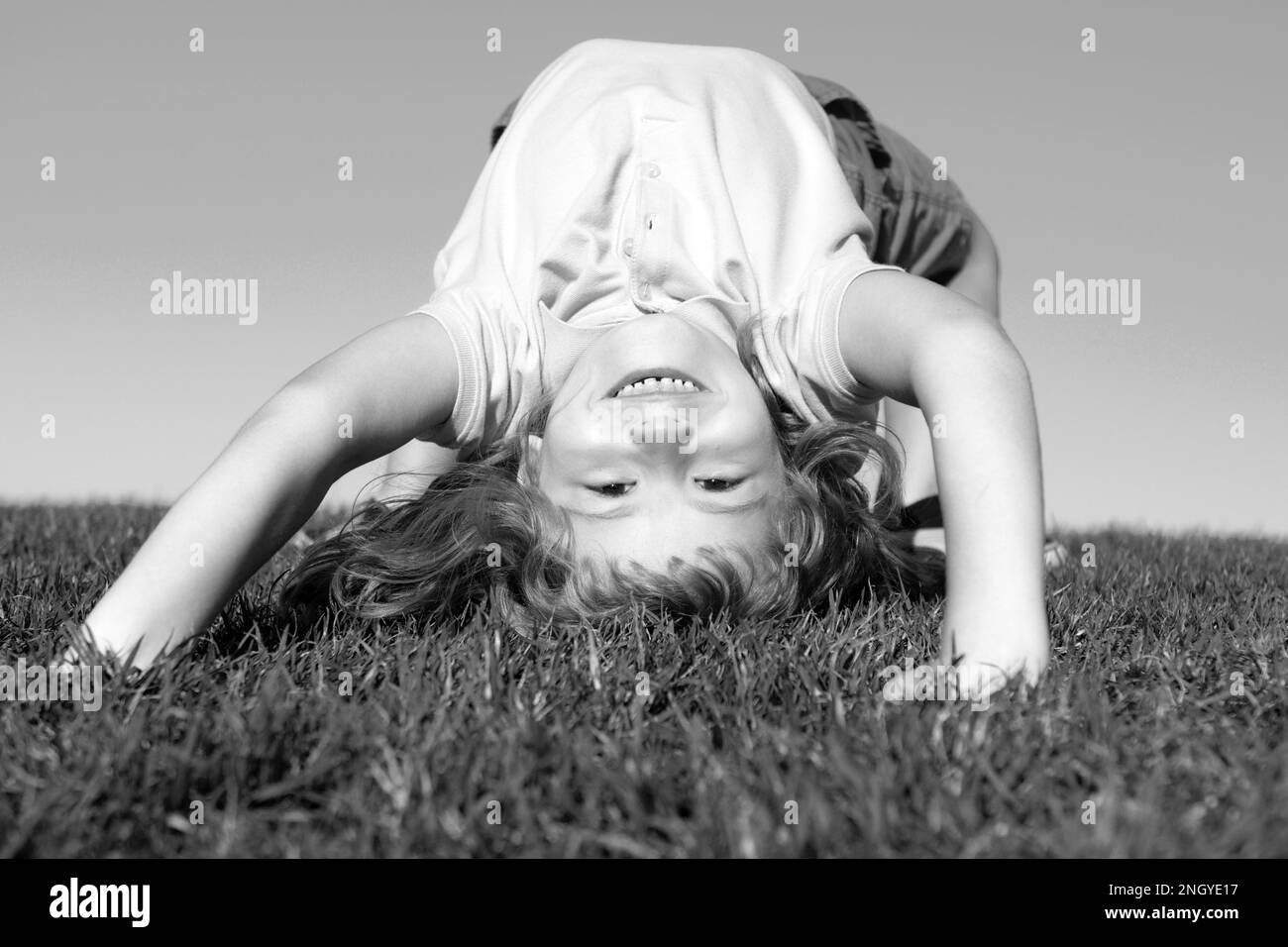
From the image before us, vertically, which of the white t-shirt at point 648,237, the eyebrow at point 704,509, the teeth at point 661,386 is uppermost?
the white t-shirt at point 648,237

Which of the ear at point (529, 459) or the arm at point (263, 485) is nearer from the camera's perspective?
the arm at point (263, 485)

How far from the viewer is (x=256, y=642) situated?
85.3 inches

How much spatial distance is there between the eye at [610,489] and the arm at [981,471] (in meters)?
0.64

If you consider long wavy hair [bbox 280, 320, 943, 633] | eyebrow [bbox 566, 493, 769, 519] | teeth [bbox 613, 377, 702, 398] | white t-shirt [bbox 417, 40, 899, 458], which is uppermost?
white t-shirt [bbox 417, 40, 899, 458]

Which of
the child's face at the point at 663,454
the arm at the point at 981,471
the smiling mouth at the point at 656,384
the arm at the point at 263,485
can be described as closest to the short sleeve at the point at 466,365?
Result: the arm at the point at 263,485

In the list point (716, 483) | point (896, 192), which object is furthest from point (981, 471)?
point (896, 192)

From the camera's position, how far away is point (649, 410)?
7.57ft

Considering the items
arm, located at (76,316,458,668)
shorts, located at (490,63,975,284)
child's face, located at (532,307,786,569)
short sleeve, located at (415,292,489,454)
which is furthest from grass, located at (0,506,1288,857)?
shorts, located at (490,63,975,284)

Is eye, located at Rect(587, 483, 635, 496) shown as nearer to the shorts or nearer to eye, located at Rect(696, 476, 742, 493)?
eye, located at Rect(696, 476, 742, 493)

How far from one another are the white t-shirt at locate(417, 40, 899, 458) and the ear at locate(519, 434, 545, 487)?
0.12 m

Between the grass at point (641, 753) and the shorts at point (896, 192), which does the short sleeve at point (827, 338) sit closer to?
the grass at point (641, 753)

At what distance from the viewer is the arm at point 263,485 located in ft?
6.43

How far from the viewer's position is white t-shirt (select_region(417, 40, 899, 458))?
280 centimetres

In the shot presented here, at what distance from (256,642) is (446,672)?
1.71 feet
